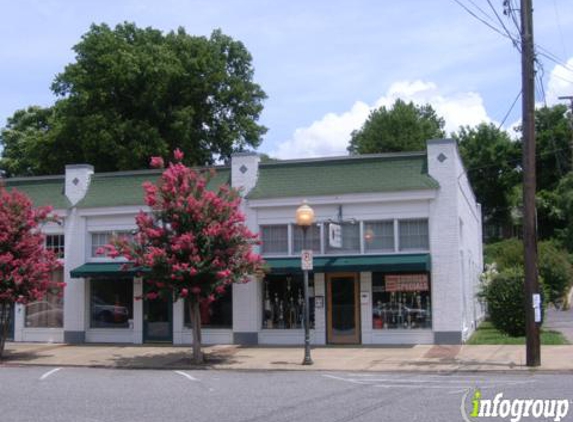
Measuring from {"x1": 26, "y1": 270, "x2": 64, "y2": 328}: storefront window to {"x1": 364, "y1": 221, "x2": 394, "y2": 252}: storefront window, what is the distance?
1090 cm

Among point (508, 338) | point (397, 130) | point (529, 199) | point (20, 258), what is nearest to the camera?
point (529, 199)

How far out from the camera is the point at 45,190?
2627 cm

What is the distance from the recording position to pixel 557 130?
61.5m

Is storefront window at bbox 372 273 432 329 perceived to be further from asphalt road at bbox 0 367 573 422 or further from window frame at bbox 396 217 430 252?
asphalt road at bbox 0 367 573 422

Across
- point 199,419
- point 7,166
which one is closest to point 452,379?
point 199,419

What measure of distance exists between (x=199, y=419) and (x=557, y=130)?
188 feet

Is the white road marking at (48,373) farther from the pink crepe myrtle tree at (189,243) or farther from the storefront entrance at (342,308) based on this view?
the storefront entrance at (342,308)

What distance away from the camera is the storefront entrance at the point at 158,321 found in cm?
2422

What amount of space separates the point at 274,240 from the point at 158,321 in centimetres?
485

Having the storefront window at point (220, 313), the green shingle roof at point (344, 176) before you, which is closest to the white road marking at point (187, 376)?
the storefront window at point (220, 313)

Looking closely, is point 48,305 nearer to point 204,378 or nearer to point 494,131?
point 204,378

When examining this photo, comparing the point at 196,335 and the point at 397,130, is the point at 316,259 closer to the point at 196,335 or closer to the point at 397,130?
the point at 196,335

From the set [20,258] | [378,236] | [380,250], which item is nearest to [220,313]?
[380,250]

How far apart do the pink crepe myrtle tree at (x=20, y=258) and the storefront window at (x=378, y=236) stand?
30.6 ft
